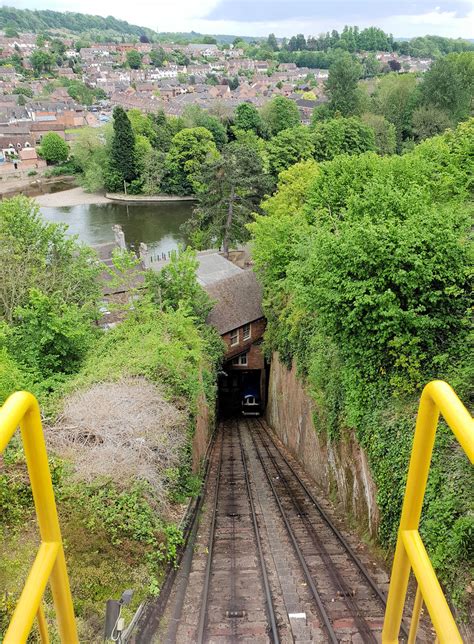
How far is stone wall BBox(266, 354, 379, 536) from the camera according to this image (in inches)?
452

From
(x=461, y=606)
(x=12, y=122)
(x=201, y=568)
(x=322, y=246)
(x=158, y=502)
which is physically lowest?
(x=201, y=568)

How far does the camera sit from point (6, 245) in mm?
21781

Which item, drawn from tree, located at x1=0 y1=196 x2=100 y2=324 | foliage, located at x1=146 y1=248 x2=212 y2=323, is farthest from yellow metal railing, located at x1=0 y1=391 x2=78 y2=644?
foliage, located at x1=146 y1=248 x2=212 y2=323

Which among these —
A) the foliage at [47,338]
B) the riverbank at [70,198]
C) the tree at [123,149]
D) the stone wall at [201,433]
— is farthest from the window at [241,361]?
the tree at [123,149]

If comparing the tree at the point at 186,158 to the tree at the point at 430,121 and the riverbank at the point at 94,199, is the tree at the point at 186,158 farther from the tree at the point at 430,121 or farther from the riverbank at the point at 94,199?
the tree at the point at 430,121

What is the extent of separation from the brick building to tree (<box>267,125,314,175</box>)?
24.5 m

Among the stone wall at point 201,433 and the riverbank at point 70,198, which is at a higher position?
the riverbank at point 70,198

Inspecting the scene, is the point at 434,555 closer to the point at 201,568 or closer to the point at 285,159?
the point at 201,568

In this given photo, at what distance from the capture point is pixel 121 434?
1120 cm

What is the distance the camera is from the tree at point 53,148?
268 feet

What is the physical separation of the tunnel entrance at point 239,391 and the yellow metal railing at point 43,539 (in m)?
27.7

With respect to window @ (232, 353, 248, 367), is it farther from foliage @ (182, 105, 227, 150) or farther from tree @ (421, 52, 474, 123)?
foliage @ (182, 105, 227, 150)

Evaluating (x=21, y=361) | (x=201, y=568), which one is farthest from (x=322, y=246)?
(x=21, y=361)

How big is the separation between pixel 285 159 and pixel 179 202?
66.5 ft
